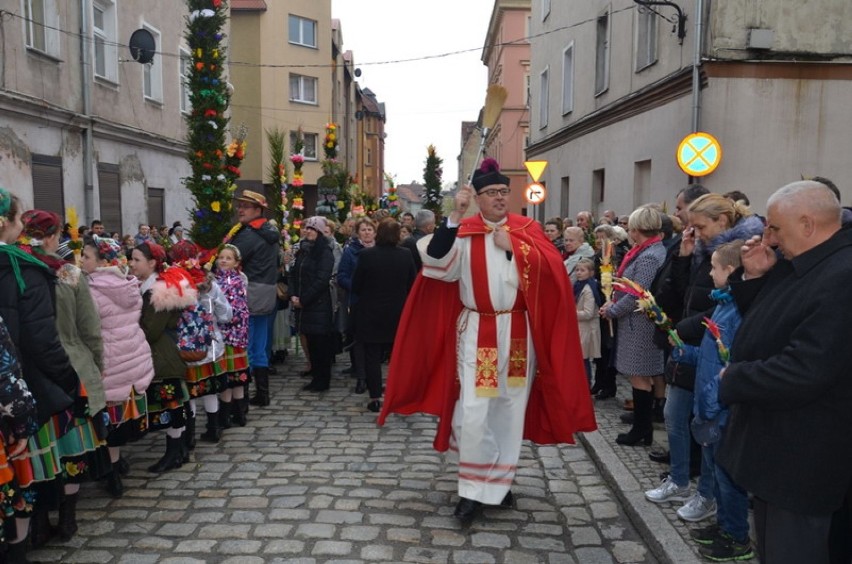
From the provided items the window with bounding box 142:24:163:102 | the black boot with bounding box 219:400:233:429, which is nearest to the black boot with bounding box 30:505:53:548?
the black boot with bounding box 219:400:233:429

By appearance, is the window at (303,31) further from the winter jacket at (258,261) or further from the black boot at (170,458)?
the black boot at (170,458)

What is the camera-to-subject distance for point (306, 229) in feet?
26.8

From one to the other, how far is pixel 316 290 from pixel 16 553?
4605 millimetres

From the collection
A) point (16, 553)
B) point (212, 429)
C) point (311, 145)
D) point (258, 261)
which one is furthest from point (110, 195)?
point (311, 145)

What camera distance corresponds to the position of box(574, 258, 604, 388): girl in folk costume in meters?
7.40

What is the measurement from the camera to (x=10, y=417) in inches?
134

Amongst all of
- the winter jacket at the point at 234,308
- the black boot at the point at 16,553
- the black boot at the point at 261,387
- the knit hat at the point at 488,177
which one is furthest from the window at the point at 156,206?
the black boot at the point at 16,553

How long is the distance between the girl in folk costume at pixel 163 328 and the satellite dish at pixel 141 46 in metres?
12.2

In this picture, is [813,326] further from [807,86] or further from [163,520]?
[807,86]

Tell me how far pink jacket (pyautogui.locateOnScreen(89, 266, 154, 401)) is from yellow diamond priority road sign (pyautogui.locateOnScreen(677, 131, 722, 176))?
7663mm

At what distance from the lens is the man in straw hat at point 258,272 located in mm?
7480

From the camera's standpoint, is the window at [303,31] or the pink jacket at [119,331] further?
the window at [303,31]

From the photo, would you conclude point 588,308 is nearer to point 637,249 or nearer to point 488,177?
point 637,249

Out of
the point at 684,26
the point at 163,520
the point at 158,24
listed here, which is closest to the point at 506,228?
the point at 163,520
